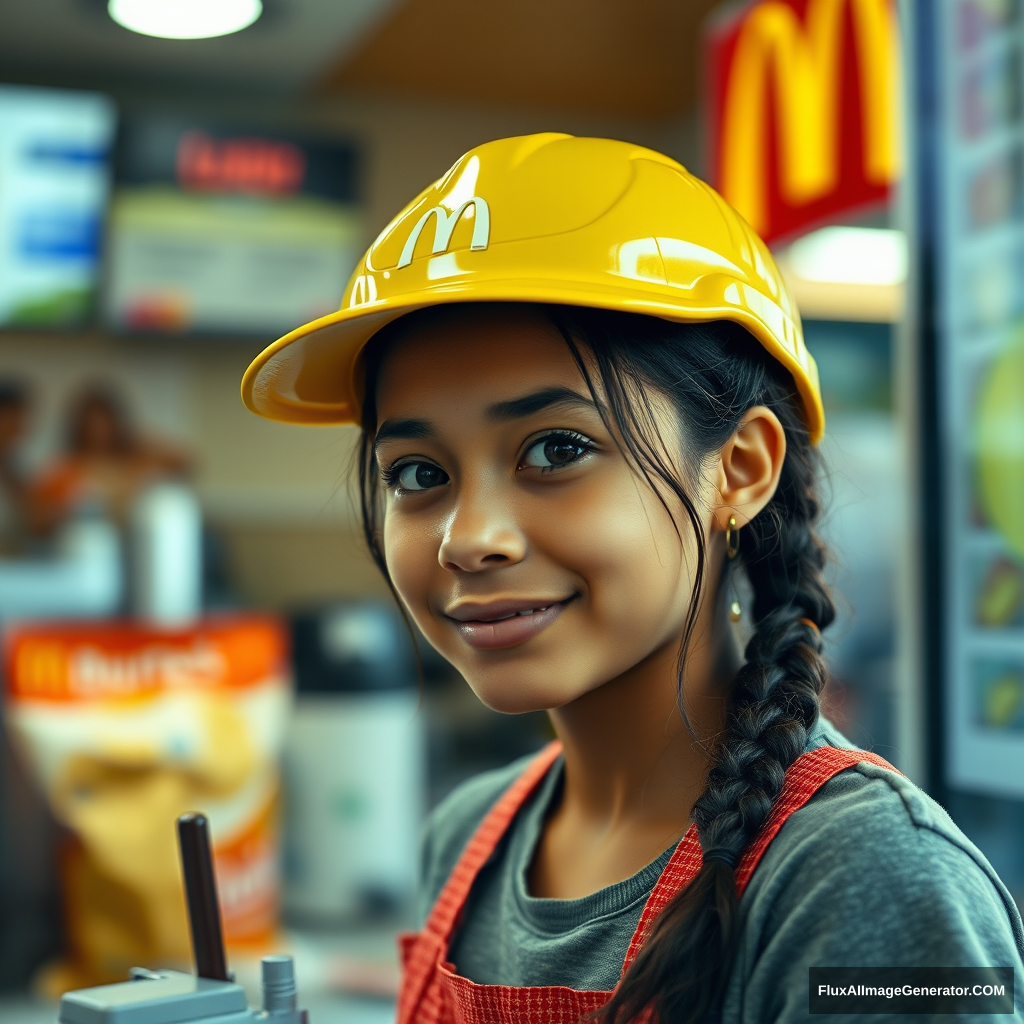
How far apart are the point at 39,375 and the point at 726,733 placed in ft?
15.2

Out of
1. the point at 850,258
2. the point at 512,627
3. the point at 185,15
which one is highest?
the point at 850,258

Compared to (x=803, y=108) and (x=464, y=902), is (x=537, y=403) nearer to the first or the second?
(x=464, y=902)

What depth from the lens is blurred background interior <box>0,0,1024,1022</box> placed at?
154 centimetres

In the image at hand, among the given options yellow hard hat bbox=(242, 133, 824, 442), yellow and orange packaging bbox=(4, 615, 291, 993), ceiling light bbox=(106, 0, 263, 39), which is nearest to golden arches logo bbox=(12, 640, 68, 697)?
yellow and orange packaging bbox=(4, 615, 291, 993)

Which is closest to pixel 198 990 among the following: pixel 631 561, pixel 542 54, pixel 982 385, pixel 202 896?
pixel 202 896

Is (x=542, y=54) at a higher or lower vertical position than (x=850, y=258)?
higher

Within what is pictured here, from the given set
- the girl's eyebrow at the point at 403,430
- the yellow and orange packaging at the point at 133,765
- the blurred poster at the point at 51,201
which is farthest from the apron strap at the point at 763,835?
the blurred poster at the point at 51,201

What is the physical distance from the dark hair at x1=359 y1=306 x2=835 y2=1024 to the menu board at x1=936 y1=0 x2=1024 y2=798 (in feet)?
1.95

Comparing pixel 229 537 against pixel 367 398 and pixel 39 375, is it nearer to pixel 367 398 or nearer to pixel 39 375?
pixel 39 375

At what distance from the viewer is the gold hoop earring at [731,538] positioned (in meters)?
0.90

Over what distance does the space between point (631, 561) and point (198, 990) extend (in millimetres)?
385

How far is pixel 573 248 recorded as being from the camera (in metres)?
0.81

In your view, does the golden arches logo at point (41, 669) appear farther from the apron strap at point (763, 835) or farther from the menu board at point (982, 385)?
the apron strap at point (763, 835)

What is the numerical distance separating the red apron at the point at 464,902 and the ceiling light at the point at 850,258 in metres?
4.08
